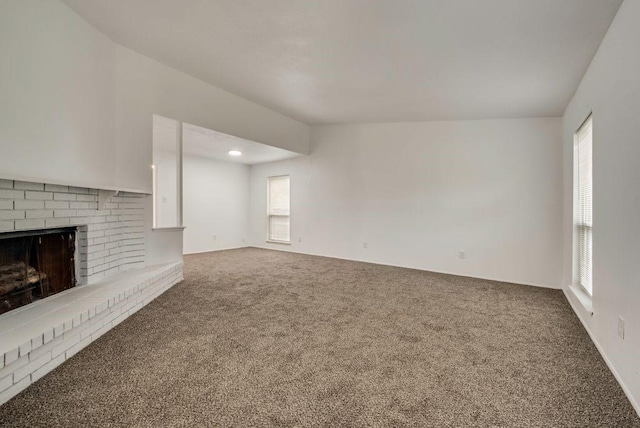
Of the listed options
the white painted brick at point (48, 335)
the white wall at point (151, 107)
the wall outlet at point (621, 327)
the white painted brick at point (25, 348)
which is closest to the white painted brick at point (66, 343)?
the white painted brick at point (48, 335)

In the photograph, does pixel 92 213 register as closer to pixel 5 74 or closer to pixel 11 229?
pixel 11 229

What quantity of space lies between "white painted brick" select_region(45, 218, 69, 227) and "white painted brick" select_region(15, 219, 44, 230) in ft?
0.16

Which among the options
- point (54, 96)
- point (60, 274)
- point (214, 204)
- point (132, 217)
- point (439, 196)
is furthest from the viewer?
point (214, 204)

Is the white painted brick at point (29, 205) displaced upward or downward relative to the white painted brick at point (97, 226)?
upward

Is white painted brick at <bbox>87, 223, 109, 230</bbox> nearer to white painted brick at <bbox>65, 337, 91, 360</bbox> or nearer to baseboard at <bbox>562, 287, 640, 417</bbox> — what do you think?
white painted brick at <bbox>65, 337, 91, 360</bbox>

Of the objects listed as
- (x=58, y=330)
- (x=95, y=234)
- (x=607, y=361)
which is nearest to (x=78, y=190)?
(x=95, y=234)

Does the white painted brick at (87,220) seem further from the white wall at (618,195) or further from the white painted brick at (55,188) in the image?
the white wall at (618,195)

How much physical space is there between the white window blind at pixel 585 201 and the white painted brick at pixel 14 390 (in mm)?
4518

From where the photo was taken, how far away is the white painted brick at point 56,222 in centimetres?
236

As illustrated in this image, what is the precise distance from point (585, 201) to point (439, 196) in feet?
6.49

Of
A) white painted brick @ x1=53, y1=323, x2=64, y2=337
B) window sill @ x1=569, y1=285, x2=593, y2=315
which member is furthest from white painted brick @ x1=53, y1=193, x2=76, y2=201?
window sill @ x1=569, y1=285, x2=593, y2=315

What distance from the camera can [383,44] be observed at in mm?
2686

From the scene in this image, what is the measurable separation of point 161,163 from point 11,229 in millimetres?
3629

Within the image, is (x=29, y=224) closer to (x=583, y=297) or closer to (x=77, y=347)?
(x=77, y=347)
